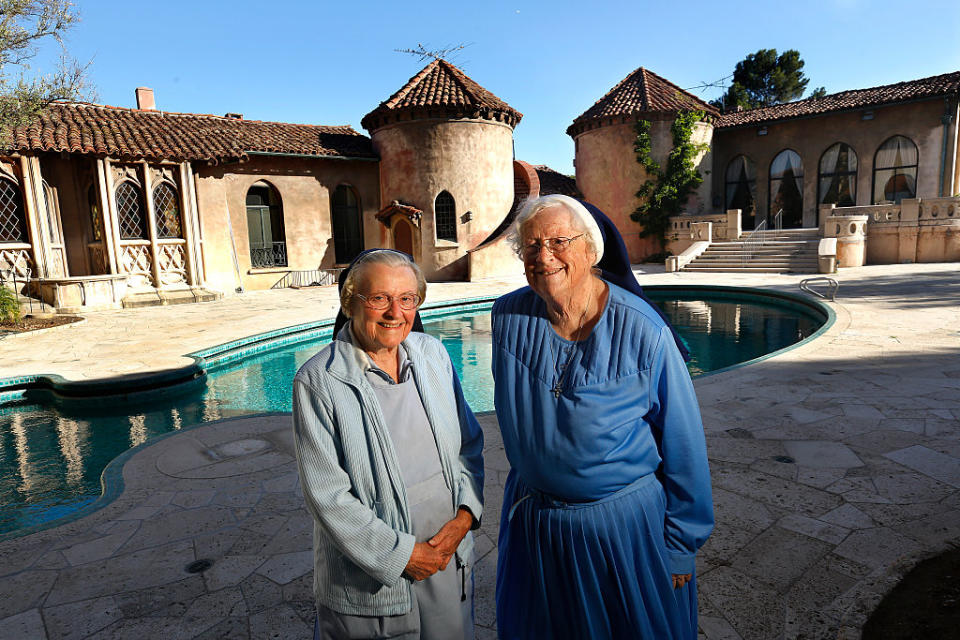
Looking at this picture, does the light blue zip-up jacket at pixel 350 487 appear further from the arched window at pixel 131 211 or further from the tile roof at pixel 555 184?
the tile roof at pixel 555 184

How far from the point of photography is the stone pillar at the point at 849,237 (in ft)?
57.8

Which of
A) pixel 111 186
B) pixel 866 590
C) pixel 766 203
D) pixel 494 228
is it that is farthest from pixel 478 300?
pixel 766 203

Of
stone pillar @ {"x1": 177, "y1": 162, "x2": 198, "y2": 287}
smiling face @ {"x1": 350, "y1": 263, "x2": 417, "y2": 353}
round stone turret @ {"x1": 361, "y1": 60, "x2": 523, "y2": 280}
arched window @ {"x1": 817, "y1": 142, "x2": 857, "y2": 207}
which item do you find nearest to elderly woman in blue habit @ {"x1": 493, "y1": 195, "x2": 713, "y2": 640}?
smiling face @ {"x1": 350, "y1": 263, "x2": 417, "y2": 353}

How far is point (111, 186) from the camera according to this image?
49.5 ft

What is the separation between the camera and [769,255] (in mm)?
18797

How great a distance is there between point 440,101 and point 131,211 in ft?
31.9

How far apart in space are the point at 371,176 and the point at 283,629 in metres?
19.6

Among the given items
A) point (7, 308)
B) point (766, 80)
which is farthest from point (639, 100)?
point (766, 80)

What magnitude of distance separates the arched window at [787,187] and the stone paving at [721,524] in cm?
1922

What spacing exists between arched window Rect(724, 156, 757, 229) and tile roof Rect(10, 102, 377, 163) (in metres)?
15.0

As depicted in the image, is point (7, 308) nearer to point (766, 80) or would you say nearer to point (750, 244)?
point (750, 244)

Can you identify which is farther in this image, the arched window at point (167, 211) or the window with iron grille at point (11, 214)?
the arched window at point (167, 211)

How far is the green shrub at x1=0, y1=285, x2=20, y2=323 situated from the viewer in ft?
37.9

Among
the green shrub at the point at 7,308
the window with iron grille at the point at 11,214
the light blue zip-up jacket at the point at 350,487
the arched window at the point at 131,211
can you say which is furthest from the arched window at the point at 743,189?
the light blue zip-up jacket at the point at 350,487
